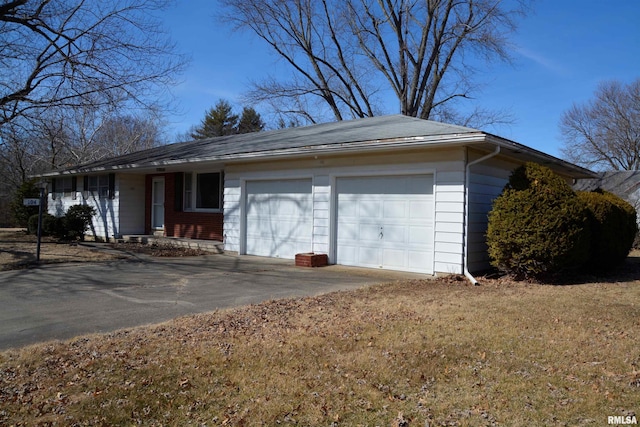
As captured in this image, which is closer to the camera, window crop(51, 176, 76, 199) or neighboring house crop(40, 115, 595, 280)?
neighboring house crop(40, 115, 595, 280)

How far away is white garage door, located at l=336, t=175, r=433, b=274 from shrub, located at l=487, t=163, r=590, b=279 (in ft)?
5.01

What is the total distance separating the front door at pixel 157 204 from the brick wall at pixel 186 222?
15.1 inches

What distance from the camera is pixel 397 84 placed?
1166 inches

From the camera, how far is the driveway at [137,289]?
616cm

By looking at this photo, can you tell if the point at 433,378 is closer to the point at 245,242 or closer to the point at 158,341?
the point at 158,341

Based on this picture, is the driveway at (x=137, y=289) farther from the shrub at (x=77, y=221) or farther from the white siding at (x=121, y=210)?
the shrub at (x=77, y=221)

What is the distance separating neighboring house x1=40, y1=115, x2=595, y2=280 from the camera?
991cm

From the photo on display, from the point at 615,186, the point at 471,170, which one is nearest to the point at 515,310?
the point at 471,170

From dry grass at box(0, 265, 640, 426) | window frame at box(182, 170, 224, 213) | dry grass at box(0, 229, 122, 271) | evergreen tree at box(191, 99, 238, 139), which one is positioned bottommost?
dry grass at box(0, 265, 640, 426)

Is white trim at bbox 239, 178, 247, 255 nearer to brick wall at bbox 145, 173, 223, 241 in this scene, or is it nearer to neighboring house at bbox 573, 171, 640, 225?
brick wall at bbox 145, 173, 223, 241

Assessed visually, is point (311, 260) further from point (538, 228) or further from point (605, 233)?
point (605, 233)

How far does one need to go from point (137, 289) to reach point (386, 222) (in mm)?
5458

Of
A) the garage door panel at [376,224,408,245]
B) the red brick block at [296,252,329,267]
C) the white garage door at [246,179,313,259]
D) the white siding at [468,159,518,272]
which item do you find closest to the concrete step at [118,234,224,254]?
the white garage door at [246,179,313,259]

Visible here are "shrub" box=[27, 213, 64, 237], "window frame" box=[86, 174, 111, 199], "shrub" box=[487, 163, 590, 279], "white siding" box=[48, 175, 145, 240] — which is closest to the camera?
"shrub" box=[487, 163, 590, 279]
